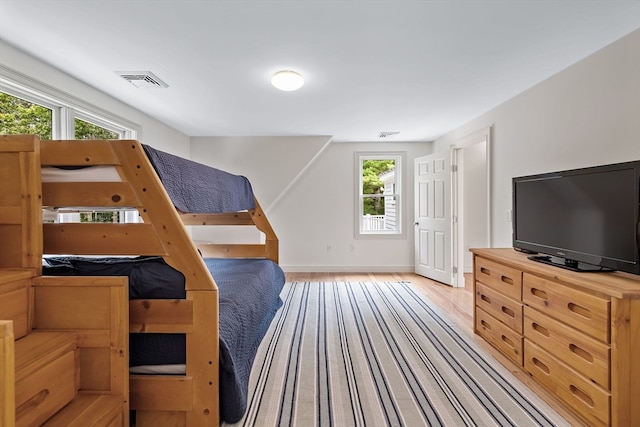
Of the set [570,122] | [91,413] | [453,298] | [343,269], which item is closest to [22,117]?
[91,413]

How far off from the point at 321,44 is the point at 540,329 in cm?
225

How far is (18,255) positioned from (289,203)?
11.8ft

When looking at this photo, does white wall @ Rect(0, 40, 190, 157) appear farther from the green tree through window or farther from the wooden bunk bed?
the green tree through window

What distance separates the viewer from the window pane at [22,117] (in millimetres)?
2029

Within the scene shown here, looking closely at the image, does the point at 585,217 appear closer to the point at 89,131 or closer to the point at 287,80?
the point at 287,80

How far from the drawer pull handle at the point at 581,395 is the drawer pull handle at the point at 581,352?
173 mm

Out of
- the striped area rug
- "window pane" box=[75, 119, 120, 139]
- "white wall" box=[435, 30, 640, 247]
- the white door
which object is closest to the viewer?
the striped area rug

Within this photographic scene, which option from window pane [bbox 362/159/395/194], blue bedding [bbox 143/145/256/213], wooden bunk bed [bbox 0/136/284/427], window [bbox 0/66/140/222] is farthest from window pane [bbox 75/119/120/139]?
window pane [bbox 362/159/395/194]

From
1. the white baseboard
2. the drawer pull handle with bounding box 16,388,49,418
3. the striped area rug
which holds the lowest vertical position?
the striped area rug

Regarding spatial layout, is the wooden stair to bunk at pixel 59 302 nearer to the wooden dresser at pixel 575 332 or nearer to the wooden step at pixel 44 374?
the wooden step at pixel 44 374

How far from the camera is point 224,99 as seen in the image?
287cm

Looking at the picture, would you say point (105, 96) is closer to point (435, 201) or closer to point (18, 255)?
point (18, 255)

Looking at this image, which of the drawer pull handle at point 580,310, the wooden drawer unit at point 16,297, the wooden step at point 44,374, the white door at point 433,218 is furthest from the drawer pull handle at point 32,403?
the white door at point 433,218

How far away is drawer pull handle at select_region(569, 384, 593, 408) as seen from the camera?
138 centimetres
